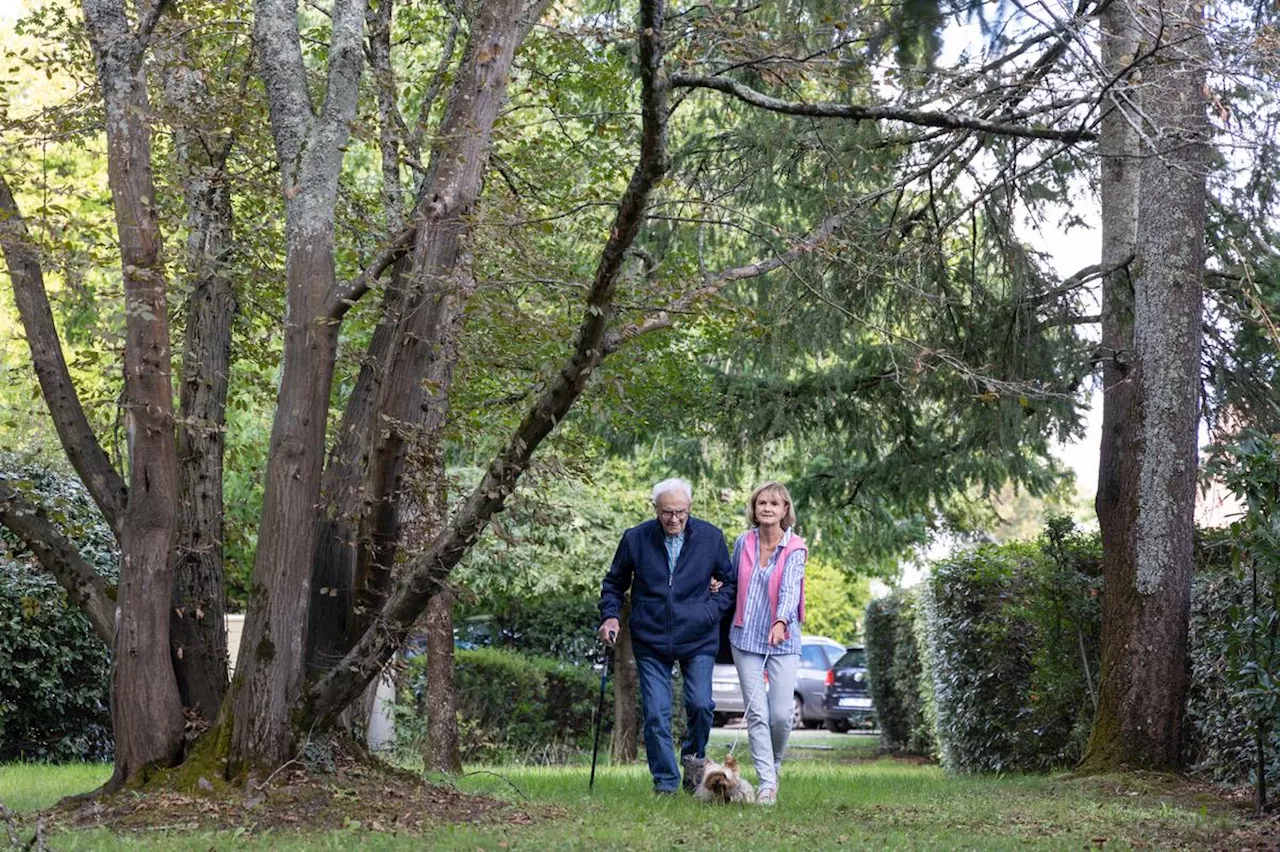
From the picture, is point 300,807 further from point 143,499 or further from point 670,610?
point 670,610

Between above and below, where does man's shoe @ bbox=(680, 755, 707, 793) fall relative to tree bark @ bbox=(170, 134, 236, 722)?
below

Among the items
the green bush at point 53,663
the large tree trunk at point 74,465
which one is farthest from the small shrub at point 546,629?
the large tree trunk at point 74,465

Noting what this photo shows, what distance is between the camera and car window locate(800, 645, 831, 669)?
2766 centimetres

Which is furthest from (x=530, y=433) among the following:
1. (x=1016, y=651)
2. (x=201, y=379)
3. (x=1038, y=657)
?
(x=1016, y=651)

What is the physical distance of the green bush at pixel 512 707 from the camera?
1574 centimetres

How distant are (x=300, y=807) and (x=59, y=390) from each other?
2632 mm

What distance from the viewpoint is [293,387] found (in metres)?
7.66

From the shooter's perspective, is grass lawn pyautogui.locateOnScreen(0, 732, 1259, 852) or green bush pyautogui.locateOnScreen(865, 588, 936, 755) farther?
green bush pyautogui.locateOnScreen(865, 588, 936, 755)

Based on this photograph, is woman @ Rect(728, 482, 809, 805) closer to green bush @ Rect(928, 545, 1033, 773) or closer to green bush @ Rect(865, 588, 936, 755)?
green bush @ Rect(928, 545, 1033, 773)

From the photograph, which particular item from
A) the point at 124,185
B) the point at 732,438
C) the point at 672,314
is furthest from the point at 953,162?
the point at 124,185

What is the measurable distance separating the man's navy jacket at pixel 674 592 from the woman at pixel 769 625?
0.43 ft

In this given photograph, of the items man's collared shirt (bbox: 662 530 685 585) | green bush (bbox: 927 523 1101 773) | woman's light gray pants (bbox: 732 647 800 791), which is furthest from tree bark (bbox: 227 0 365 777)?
green bush (bbox: 927 523 1101 773)

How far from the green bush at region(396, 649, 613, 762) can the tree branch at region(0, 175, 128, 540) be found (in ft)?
24.8

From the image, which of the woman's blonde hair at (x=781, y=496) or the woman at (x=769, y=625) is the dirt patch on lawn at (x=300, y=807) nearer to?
the woman at (x=769, y=625)
